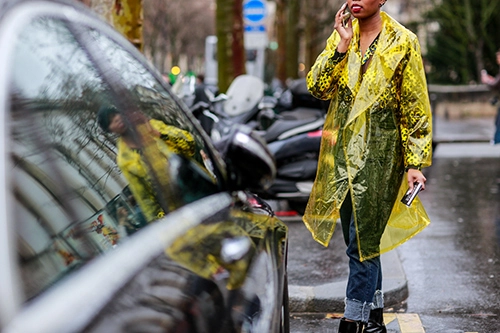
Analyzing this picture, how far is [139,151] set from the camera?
238 centimetres

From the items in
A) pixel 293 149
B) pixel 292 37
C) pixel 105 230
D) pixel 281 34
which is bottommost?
pixel 281 34

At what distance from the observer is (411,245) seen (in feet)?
24.3

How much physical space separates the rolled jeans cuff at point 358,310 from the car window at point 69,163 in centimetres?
173

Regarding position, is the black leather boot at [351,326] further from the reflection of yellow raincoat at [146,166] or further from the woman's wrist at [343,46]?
the reflection of yellow raincoat at [146,166]

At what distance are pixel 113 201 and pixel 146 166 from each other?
0.72 feet

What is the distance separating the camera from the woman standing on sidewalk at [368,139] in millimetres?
4043

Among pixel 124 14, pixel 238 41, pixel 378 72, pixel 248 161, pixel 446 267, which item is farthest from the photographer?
pixel 238 41

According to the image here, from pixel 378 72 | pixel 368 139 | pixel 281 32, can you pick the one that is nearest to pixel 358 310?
pixel 368 139

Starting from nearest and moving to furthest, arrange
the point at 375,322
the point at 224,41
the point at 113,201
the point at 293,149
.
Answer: the point at 113,201, the point at 375,322, the point at 293,149, the point at 224,41

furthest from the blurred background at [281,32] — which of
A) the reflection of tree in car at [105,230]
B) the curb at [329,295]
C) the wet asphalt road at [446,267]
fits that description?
the reflection of tree in car at [105,230]

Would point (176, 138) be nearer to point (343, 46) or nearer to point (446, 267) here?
point (343, 46)

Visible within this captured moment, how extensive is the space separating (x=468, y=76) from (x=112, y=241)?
31.8 metres

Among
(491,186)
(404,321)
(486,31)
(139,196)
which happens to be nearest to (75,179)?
(139,196)

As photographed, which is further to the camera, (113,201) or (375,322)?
(375,322)
